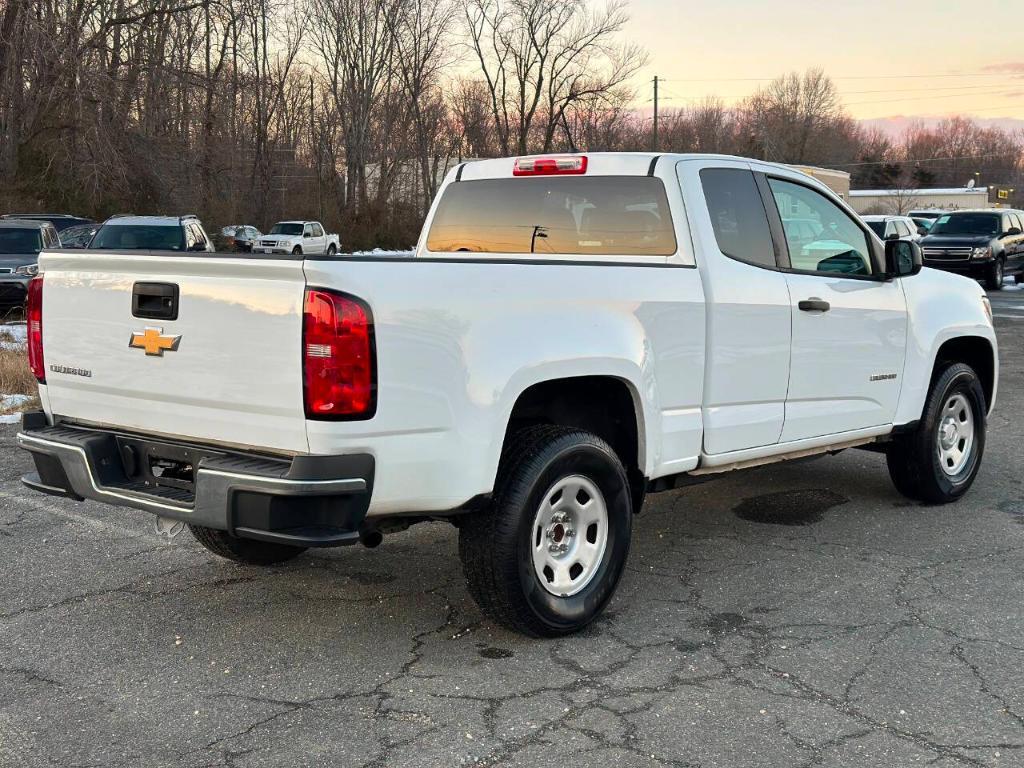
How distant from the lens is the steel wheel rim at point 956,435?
638cm

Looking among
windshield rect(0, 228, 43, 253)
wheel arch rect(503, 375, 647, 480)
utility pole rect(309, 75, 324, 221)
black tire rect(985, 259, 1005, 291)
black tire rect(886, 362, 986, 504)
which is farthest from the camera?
utility pole rect(309, 75, 324, 221)

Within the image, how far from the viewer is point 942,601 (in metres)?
4.59

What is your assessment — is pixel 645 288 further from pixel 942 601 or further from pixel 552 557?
pixel 942 601

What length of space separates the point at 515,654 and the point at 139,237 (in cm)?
1502

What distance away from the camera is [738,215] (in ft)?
16.5

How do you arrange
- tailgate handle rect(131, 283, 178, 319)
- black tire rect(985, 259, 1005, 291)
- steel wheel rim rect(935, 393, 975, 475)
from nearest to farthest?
tailgate handle rect(131, 283, 178, 319), steel wheel rim rect(935, 393, 975, 475), black tire rect(985, 259, 1005, 291)

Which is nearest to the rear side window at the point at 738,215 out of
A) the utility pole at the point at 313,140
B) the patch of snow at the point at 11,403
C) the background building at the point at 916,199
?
the patch of snow at the point at 11,403

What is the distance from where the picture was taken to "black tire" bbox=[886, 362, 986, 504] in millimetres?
6137

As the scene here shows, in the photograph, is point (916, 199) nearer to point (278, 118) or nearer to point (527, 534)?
point (278, 118)

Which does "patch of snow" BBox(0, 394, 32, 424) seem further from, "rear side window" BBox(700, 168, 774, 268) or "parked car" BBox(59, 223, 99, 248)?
"parked car" BBox(59, 223, 99, 248)

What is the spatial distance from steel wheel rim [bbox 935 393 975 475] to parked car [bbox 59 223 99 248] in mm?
16430

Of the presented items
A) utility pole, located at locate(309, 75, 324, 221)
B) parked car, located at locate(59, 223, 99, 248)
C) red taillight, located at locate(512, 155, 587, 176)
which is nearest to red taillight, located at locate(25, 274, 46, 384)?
red taillight, located at locate(512, 155, 587, 176)

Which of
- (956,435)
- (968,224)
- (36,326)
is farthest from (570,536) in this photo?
(968,224)

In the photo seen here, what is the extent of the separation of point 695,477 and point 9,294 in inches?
590
